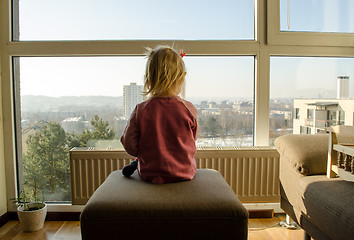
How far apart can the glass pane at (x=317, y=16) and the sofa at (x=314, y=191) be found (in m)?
0.93

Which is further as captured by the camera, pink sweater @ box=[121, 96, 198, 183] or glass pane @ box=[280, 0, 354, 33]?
glass pane @ box=[280, 0, 354, 33]

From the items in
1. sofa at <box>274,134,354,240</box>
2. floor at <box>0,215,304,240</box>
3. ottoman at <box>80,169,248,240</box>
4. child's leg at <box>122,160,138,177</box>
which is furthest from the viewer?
floor at <box>0,215,304,240</box>

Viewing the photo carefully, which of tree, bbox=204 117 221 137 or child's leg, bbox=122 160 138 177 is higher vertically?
tree, bbox=204 117 221 137

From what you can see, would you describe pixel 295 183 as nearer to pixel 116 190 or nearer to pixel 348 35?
pixel 116 190

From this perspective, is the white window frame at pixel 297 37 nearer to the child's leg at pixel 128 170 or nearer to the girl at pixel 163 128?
the girl at pixel 163 128

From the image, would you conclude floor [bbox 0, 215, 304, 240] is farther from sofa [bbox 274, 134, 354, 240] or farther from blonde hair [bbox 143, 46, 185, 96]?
blonde hair [bbox 143, 46, 185, 96]

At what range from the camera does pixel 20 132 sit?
7.24 ft

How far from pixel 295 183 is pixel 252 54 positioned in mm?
1020

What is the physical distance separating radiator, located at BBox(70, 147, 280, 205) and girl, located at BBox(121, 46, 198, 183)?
657mm

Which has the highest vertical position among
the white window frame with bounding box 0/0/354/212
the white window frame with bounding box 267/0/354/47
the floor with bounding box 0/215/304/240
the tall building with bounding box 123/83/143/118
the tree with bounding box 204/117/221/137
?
the white window frame with bounding box 267/0/354/47

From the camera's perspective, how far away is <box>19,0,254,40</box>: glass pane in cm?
214

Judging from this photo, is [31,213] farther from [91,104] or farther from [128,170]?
[128,170]

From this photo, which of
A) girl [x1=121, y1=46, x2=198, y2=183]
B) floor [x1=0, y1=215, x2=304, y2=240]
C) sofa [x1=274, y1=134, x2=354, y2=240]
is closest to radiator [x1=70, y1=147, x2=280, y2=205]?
floor [x1=0, y1=215, x2=304, y2=240]

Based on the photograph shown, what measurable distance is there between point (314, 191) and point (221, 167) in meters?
0.77
